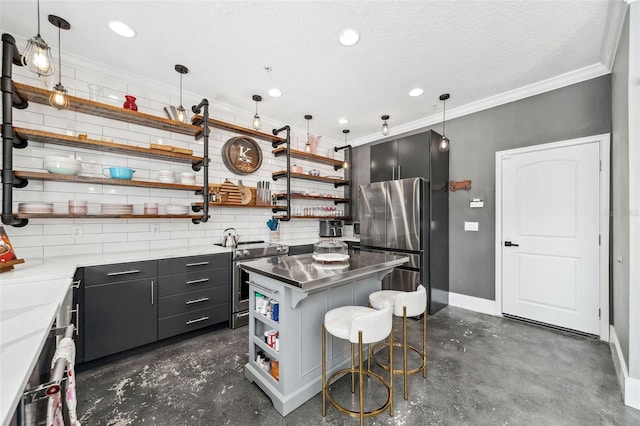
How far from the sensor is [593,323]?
2801 millimetres

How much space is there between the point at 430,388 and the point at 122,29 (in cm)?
391

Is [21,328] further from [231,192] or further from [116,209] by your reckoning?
[231,192]

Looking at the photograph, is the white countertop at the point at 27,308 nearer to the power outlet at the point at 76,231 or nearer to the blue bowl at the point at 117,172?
the power outlet at the point at 76,231

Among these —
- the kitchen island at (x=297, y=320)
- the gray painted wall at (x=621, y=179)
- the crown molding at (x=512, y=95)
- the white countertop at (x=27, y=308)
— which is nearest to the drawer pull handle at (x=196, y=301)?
the white countertop at (x=27, y=308)

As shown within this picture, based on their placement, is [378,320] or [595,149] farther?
[595,149]

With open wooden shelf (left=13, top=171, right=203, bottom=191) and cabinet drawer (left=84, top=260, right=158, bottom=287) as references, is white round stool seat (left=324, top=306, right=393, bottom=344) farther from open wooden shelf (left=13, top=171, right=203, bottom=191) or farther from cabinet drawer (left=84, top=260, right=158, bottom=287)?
open wooden shelf (left=13, top=171, right=203, bottom=191)

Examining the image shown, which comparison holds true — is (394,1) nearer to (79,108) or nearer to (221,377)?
(79,108)

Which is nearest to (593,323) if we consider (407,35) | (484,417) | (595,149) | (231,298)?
(595,149)

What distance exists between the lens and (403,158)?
3.99 m

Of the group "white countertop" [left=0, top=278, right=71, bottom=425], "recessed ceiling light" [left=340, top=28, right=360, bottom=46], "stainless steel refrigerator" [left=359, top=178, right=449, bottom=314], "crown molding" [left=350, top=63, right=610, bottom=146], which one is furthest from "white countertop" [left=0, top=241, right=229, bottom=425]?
"crown molding" [left=350, top=63, right=610, bottom=146]

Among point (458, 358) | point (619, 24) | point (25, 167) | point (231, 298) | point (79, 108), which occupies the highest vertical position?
point (619, 24)

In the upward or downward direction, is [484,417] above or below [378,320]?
below

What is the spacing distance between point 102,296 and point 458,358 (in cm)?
327

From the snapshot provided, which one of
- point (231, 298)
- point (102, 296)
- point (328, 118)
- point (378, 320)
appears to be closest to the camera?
point (378, 320)
